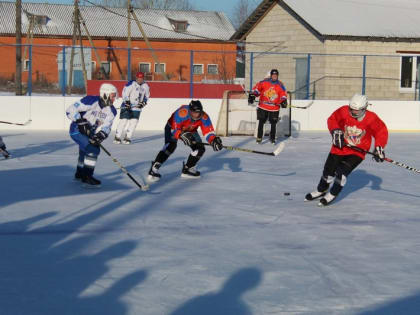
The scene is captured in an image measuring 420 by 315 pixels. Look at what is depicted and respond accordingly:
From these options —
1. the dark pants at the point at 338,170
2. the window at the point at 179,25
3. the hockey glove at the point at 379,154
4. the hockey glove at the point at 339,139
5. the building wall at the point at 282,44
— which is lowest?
the dark pants at the point at 338,170

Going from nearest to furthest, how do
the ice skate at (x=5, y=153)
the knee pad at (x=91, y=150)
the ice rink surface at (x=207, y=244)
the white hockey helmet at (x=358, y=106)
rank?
the ice rink surface at (x=207, y=244) < the white hockey helmet at (x=358, y=106) < the knee pad at (x=91, y=150) < the ice skate at (x=5, y=153)

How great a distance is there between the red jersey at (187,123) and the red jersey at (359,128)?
5.29ft

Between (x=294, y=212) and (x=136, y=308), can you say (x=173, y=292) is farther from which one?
(x=294, y=212)

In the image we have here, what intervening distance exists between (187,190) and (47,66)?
23.0 metres

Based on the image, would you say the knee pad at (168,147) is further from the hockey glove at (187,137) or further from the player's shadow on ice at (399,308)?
the player's shadow on ice at (399,308)

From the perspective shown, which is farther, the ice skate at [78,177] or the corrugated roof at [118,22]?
the corrugated roof at [118,22]

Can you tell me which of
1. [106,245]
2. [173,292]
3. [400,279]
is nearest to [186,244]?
[106,245]

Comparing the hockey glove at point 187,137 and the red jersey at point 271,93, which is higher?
the red jersey at point 271,93

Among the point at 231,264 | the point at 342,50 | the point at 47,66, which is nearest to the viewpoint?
the point at 231,264

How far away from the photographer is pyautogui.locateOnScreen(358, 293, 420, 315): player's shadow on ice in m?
3.69

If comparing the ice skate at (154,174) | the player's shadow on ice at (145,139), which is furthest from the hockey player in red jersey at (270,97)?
the ice skate at (154,174)

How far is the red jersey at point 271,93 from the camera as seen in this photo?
41.4 feet

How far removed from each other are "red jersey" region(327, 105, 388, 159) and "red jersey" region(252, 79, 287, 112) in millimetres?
6059

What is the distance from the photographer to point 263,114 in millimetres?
12766
